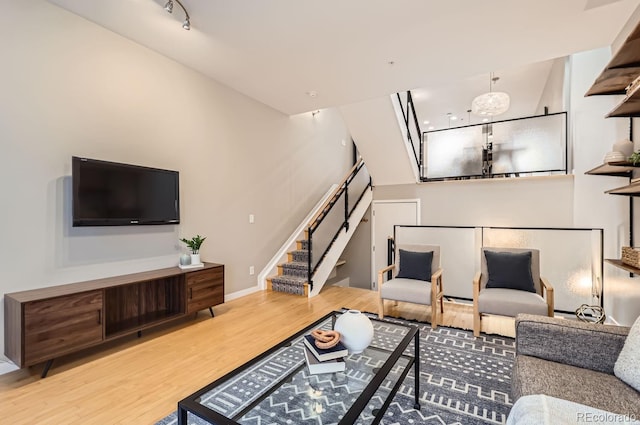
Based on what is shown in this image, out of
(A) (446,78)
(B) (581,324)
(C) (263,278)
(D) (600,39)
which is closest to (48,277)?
(C) (263,278)

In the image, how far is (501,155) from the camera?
452cm

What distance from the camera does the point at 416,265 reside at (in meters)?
3.80

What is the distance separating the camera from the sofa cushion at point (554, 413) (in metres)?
1.15

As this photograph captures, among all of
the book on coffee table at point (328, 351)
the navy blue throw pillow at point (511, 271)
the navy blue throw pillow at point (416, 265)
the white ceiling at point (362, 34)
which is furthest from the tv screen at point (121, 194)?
the navy blue throw pillow at point (511, 271)

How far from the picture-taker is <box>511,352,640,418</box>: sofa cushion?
1327mm

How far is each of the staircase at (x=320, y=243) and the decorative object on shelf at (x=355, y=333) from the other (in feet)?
9.92

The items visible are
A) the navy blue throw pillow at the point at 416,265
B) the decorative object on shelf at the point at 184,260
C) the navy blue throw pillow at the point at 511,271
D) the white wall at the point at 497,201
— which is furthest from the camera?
the white wall at the point at 497,201

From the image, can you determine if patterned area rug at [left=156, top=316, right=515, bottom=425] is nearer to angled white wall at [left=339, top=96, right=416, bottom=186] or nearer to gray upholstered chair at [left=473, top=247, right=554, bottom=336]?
gray upholstered chair at [left=473, top=247, right=554, bottom=336]

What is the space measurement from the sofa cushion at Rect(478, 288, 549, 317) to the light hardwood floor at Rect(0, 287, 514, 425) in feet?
1.55

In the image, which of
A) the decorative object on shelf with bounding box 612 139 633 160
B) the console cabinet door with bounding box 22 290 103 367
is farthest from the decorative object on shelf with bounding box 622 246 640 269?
the console cabinet door with bounding box 22 290 103 367

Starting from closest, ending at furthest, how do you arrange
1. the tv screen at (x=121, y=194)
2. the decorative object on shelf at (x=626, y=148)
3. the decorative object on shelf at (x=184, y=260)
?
the decorative object on shelf at (x=626, y=148), the tv screen at (x=121, y=194), the decorative object on shelf at (x=184, y=260)

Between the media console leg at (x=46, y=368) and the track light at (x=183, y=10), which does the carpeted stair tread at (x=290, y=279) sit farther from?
the track light at (x=183, y=10)

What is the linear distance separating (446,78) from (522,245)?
251 centimetres

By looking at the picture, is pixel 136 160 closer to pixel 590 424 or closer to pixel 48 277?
pixel 48 277
